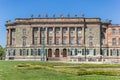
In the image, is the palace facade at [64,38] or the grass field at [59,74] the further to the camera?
the palace facade at [64,38]

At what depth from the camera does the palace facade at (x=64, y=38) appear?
96.9m

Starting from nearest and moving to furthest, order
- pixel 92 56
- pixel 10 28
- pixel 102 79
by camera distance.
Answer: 1. pixel 102 79
2. pixel 92 56
3. pixel 10 28

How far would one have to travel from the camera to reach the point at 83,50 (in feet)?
318

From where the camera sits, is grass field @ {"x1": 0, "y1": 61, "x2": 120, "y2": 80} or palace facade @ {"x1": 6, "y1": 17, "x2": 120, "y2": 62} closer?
grass field @ {"x1": 0, "y1": 61, "x2": 120, "y2": 80}

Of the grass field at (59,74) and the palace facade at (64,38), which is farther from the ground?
the palace facade at (64,38)

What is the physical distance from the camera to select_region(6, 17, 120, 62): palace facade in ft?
318

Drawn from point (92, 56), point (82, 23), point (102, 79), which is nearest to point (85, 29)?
point (82, 23)

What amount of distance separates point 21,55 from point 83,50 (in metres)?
17.8

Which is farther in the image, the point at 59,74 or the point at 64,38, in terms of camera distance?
the point at 64,38

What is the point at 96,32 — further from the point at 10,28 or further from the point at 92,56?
the point at 10,28

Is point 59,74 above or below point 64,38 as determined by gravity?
below

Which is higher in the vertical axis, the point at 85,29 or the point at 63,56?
the point at 85,29

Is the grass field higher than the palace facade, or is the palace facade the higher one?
the palace facade

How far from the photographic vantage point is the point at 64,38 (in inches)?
3861
